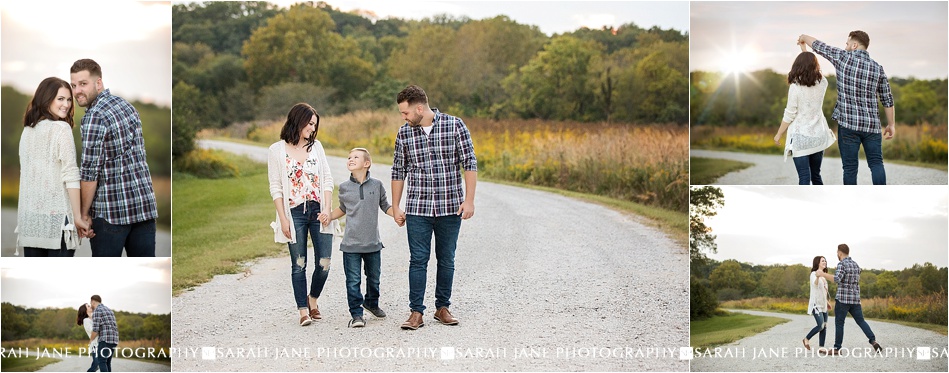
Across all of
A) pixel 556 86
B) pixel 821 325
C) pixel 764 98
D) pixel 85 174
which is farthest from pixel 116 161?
pixel 821 325

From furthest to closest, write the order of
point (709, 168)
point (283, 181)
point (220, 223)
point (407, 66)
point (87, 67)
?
point (407, 66) → point (220, 223) → point (709, 168) → point (87, 67) → point (283, 181)

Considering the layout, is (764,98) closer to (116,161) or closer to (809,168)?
(809,168)

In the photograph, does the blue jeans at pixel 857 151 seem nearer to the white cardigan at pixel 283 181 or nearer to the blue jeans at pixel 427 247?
the blue jeans at pixel 427 247

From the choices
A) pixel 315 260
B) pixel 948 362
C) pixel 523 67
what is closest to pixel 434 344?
pixel 315 260

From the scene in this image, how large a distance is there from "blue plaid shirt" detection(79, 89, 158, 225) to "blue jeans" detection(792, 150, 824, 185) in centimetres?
431

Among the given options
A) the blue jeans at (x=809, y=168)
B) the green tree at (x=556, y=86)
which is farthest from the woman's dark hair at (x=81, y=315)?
the blue jeans at (x=809, y=168)

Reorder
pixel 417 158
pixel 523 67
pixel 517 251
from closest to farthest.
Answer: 1. pixel 417 158
2. pixel 517 251
3. pixel 523 67

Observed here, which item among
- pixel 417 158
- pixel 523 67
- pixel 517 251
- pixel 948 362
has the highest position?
pixel 523 67

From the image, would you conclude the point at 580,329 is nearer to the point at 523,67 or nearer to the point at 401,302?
the point at 401,302

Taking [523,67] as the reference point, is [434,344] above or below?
below

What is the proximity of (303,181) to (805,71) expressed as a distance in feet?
11.2

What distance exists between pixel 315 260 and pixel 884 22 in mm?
4170

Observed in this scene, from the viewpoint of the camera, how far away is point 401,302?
677 cm

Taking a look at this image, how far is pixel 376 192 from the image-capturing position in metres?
6.14
